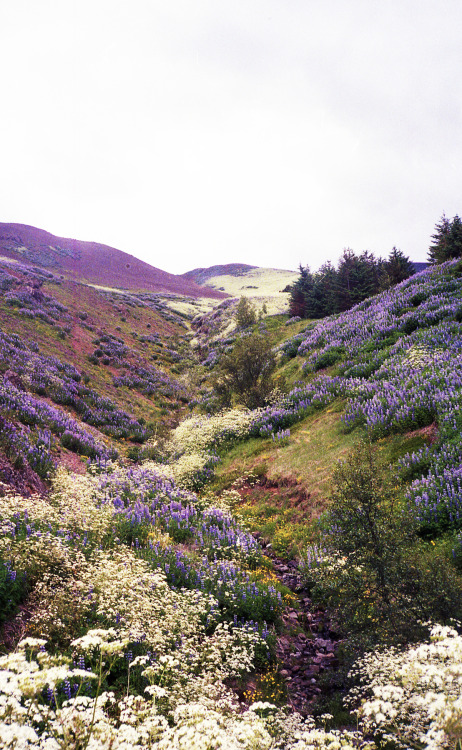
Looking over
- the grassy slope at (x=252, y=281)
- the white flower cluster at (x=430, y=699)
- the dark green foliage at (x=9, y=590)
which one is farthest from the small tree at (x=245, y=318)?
the grassy slope at (x=252, y=281)

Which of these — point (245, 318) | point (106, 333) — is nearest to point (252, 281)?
point (245, 318)

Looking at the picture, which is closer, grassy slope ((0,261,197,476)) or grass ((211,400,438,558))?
grass ((211,400,438,558))

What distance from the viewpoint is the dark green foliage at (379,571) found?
4465mm

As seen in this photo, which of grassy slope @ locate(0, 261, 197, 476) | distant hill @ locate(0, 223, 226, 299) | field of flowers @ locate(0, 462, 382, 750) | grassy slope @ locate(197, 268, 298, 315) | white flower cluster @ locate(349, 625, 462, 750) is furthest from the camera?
grassy slope @ locate(197, 268, 298, 315)

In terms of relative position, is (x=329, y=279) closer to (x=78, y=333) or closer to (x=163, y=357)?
(x=163, y=357)

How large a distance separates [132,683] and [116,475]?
740cm

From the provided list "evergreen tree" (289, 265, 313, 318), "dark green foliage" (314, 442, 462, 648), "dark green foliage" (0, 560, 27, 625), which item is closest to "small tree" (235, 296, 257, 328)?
"evergreen tree" (289, 265, 313, 318)

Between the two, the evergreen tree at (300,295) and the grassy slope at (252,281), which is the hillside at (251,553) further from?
the grassy slope at (252,281)

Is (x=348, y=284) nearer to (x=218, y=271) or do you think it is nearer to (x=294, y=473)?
(x=294, y=473)

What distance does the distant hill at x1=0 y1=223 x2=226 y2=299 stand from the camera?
235 ft

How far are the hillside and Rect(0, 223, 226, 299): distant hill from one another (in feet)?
194

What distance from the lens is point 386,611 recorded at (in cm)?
466

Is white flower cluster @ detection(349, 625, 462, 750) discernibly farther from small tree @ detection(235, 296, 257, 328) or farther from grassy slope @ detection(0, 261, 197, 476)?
small tree @ detection(235, 296, 257, 328)

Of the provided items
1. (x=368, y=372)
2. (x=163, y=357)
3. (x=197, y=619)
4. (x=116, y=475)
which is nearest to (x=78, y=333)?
(x=163, y=357)
